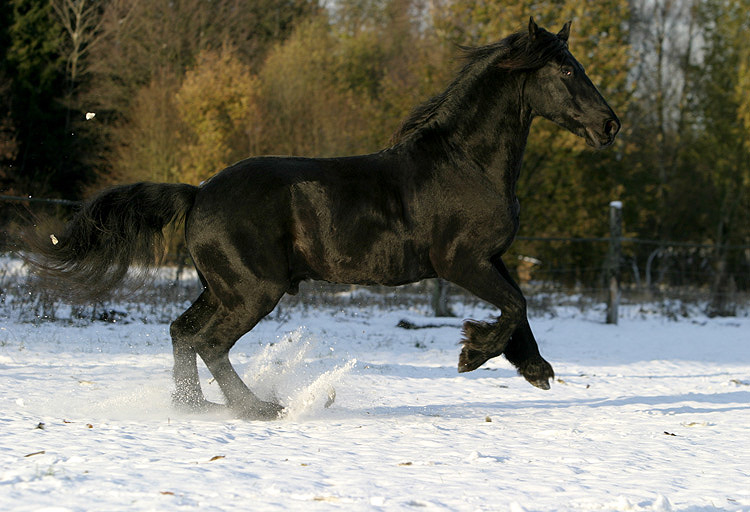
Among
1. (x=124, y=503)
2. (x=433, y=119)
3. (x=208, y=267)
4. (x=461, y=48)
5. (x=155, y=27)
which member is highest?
(x=155, y=27)

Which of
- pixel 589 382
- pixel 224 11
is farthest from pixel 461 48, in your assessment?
pixel 224 11

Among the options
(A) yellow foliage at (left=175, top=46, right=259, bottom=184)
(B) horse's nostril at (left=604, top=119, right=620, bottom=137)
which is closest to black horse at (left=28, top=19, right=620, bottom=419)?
(B) horse's nostril at (left=604, top=119, right=620, bottom=137)

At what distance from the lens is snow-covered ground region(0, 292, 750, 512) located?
2.98m

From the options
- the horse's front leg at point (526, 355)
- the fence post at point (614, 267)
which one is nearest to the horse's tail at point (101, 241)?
the horse's front leg at point (526, 355)

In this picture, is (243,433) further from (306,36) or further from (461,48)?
(306,36)

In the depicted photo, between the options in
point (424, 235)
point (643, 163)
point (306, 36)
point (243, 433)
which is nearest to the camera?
point (243, 433)

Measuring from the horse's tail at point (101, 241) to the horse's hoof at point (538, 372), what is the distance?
2272mm

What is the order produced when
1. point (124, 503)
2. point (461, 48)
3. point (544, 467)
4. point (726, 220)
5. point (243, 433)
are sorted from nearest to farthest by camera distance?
point (124, 503) < point (544, 467) < point (243, 433) < point (461, 48) < point (726, 220)

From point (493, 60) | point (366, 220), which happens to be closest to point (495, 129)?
point (493, 60)

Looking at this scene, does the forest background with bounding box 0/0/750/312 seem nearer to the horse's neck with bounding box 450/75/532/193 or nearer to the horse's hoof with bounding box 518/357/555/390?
the horse's neck with bounding box 450/75/532/193

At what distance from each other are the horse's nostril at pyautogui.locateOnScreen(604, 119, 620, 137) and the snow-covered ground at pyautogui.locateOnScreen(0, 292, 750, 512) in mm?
1751

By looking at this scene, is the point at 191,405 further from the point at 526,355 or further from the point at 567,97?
the point at 567,97

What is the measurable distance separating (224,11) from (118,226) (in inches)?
1179

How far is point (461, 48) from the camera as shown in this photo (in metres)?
5.23
